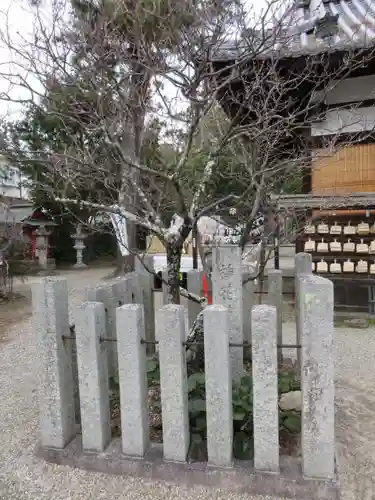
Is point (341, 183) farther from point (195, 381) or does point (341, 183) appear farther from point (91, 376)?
point (91, 376)

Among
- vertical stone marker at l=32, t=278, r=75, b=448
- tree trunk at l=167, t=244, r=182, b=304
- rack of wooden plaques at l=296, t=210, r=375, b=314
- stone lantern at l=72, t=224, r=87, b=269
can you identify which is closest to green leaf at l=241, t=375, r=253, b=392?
tree trunk at l=167, t=244, r=182, b=304

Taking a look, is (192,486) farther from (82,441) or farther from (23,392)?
A: (23,392)

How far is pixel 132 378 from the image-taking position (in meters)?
2.16

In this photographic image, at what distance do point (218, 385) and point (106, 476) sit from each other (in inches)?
34.9

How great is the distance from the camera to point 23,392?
11.8ft

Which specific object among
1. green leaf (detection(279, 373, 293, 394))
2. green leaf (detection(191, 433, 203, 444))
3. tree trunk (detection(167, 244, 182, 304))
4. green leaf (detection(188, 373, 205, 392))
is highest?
tree trunk (detection(167, 244, 182, 304))

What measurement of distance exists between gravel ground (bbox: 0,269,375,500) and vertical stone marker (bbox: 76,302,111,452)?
221mm

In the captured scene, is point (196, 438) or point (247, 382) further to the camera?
point (247, 382)

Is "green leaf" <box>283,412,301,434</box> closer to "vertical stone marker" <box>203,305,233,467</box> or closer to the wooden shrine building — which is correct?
"vertical stone marker" <box>203,305,233,467</box>

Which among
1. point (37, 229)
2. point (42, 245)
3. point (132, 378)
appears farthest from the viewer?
point (37, 229)

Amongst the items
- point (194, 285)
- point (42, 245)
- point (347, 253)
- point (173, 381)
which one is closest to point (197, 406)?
point (173, 381)

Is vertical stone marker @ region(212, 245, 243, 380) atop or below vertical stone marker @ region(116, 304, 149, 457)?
atop

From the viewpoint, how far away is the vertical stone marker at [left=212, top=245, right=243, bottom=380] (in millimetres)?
2545

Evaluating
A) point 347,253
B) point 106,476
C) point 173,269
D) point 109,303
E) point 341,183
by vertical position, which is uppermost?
point 341,183
